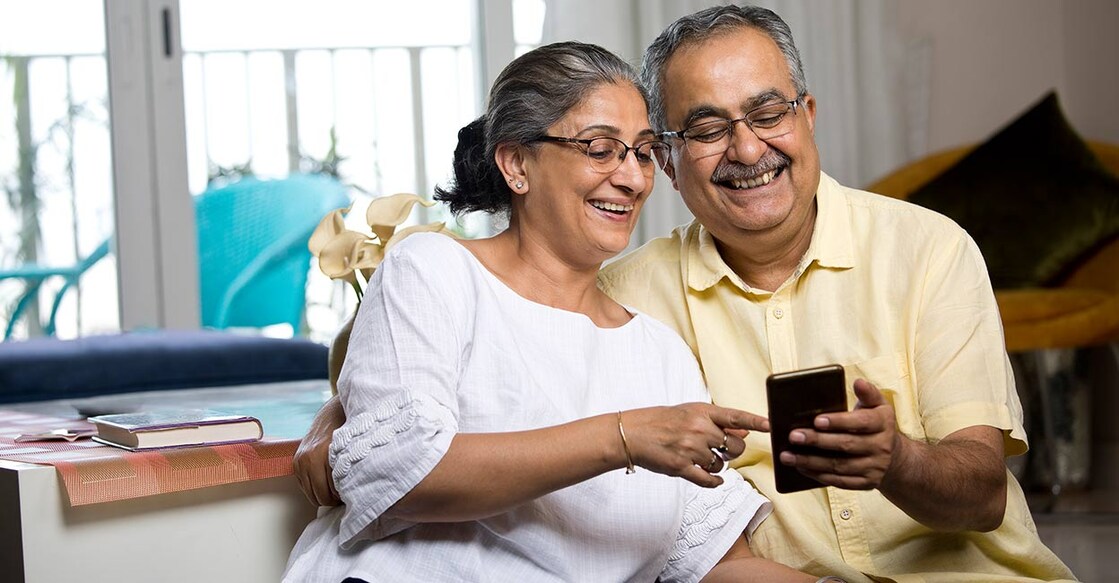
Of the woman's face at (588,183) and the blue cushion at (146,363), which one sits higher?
the woman's face at (588,183)

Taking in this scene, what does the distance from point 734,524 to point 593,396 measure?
261mm

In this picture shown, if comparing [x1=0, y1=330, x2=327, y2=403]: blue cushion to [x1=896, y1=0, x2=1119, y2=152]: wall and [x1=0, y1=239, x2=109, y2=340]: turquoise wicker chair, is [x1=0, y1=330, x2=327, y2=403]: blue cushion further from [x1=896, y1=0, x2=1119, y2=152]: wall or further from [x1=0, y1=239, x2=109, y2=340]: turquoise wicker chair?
[x1=896, y1=0, x2=1119, y2=152]: wall

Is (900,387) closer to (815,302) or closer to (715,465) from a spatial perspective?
(815,302)

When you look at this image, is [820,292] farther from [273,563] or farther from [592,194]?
[273,563]

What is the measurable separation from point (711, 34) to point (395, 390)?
76 cm

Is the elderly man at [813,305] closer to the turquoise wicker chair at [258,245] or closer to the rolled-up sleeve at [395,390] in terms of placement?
the rolled-up sleeve at [395,390]

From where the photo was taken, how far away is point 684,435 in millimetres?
1325

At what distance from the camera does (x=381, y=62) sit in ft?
16.8

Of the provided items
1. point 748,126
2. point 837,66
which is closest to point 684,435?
point 748,126

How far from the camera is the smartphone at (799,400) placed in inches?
51.3

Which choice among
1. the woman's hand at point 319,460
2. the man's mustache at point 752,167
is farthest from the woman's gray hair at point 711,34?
the woman's hand at point 319,460

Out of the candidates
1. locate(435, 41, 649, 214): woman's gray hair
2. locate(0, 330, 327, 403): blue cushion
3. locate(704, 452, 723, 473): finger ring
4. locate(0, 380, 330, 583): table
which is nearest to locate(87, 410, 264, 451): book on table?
locate(0, 380, 330, 583): table

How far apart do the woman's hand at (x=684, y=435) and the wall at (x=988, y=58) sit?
3.69 metres

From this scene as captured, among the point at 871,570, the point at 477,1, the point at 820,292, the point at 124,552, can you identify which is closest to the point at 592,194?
the point at 820,292
